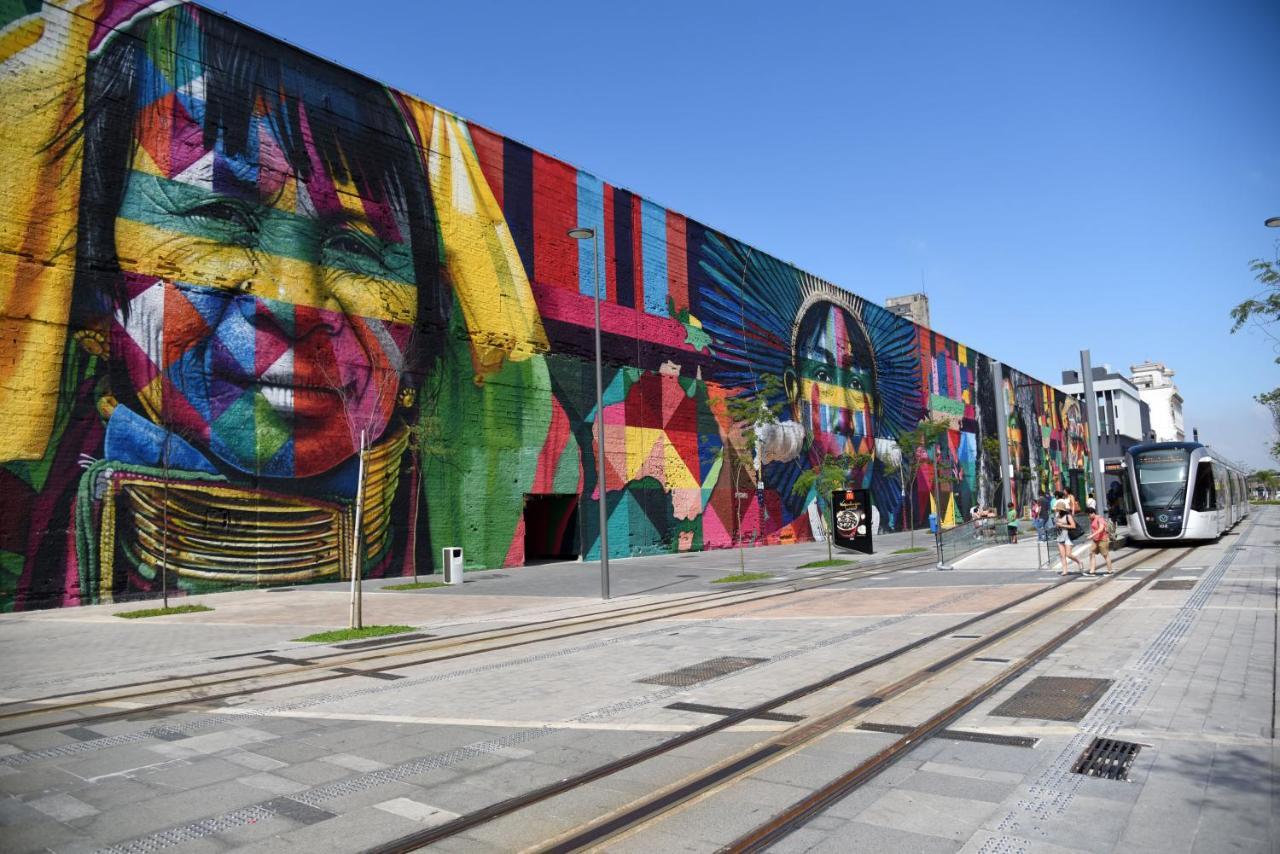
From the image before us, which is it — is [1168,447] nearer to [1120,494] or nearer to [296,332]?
[1120,494]

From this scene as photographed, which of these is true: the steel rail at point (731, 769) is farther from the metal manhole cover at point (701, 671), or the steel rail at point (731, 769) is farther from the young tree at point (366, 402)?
the young tree at point (366, 402)

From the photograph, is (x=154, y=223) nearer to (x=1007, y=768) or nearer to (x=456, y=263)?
(x=456, y=263)

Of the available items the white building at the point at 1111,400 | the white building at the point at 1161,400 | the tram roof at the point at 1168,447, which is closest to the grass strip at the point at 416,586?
the tram roof at the point at 1168,447

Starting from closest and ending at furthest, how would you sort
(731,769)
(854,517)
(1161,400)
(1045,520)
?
(731,769) < (1045,520) < (854,517) < (1161,400)

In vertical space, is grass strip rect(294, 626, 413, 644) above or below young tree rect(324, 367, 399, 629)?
below

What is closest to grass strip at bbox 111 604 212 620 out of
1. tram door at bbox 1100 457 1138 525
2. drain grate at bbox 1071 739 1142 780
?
drain grate at bbox 1071 739 1142 780

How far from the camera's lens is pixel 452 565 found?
24703mm

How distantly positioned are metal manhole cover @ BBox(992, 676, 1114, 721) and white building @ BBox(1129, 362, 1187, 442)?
6957 inches

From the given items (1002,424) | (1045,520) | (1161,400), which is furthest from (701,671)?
(1161,400)

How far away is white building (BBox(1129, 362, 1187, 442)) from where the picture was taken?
165m

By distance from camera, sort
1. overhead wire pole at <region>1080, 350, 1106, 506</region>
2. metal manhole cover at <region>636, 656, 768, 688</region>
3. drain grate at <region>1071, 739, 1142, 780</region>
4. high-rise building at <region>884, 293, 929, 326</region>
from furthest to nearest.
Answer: high-rise building at <region>884, 293, 929, 326</region> < overhead wire pole at <region>1080, 350, 1106, 506</region> < metal manhole cover at <region>636, 656, 768, 688</region> < drain grate at <region>1071, 739, 1142, 780</region>

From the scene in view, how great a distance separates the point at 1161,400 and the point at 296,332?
180397 millimetres

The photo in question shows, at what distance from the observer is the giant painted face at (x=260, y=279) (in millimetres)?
21109

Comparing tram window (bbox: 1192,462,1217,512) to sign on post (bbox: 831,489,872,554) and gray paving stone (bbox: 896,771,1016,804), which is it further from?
gray paving stone (bbox: 896,771,1016,804)
